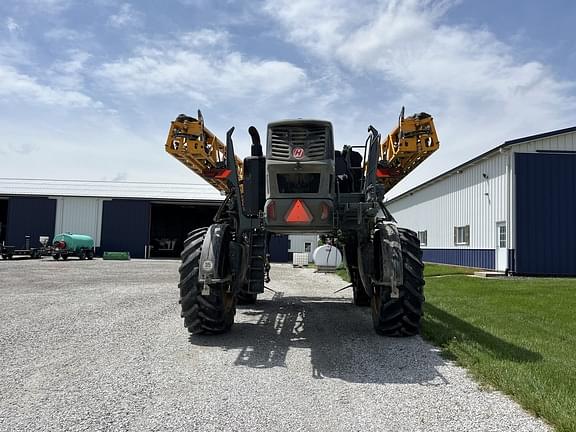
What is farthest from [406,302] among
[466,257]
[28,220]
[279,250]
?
[28,220]

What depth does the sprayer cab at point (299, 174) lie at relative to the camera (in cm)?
666

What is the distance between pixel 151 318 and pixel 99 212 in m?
30.4

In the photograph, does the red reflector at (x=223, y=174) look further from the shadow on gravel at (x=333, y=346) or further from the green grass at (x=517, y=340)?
the green grass at (x=517, y=340)

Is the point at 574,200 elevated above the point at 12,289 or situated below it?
above

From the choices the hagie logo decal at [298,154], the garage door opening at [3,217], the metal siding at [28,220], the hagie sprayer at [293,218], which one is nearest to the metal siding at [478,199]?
the hagie sprayer at [293,218]

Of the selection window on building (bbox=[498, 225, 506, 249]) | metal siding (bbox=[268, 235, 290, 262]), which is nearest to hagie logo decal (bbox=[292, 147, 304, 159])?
window on building (bbox=[498, 225, 506, 249])

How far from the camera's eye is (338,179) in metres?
8.20

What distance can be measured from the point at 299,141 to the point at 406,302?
8.45 ft

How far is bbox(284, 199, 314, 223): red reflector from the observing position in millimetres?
6688

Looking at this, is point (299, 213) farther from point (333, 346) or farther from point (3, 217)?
point (3, 217)

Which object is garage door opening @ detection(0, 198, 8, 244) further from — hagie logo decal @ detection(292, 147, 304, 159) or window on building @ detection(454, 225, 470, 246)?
hagie logo decal @ detection(292, 147, 304, 159)

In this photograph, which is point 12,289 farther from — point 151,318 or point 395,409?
point 395,409

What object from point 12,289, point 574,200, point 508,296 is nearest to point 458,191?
point 574,200

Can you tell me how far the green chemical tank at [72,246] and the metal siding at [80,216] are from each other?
236 cm
